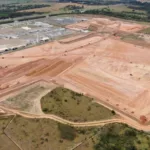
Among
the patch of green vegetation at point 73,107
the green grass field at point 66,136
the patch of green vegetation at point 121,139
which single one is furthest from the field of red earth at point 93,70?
the green grass field at point 66,136

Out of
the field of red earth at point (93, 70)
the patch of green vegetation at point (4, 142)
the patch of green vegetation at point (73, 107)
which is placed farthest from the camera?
the field of red earth at point (93, 70)

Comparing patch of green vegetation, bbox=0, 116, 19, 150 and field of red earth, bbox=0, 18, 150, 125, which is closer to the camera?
patch of green vegetation, bbox=0, 116, 19, 150

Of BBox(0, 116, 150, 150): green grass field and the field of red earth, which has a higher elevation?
BBox(0, 116, 150, 150): green grass field

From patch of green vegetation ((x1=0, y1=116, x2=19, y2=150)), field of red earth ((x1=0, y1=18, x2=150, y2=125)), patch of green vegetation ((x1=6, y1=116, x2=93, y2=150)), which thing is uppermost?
patch of green vegetation ((x1=6, y1=116, x2=93, y2=150))

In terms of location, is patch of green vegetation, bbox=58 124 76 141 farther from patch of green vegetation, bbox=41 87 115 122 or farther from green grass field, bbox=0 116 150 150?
patch of green vegetation, bbox=41 87 115 122

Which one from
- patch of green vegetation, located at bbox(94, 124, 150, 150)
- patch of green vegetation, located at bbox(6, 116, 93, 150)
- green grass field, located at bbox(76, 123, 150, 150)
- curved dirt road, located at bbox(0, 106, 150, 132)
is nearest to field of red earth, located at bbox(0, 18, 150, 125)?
curved dirt road, located at bbox(0, 106, 150, 132)

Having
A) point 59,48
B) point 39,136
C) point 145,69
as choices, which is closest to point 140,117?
point 39,136

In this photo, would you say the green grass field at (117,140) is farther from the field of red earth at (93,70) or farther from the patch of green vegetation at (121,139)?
the field of red earth at (93,70)
